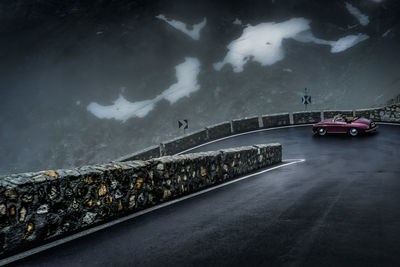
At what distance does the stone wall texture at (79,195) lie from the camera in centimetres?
388

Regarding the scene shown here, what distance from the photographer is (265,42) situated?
130 m

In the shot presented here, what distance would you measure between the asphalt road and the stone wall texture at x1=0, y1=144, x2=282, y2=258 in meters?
0.42

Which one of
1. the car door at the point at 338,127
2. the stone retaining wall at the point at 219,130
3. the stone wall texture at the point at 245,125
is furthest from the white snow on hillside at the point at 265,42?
the car door at the point at 338,127

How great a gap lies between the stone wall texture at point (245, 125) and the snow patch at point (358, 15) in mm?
108681

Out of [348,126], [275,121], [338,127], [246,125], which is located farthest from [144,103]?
[348,126]

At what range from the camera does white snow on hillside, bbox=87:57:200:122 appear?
5010 inches

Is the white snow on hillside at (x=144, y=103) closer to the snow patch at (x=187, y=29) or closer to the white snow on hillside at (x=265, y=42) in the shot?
the white snow on hillside at (x=265, y=42)

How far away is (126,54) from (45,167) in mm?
61256

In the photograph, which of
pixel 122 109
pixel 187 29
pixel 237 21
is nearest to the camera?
pixel 122 109

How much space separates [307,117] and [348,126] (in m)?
8.62

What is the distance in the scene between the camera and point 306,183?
8195mm

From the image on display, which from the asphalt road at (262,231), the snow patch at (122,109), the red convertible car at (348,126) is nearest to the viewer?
the asphalt road at (262,231)

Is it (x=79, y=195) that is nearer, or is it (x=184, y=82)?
(x=79, y=195)

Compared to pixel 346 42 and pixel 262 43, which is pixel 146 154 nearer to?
pixel 346 42
